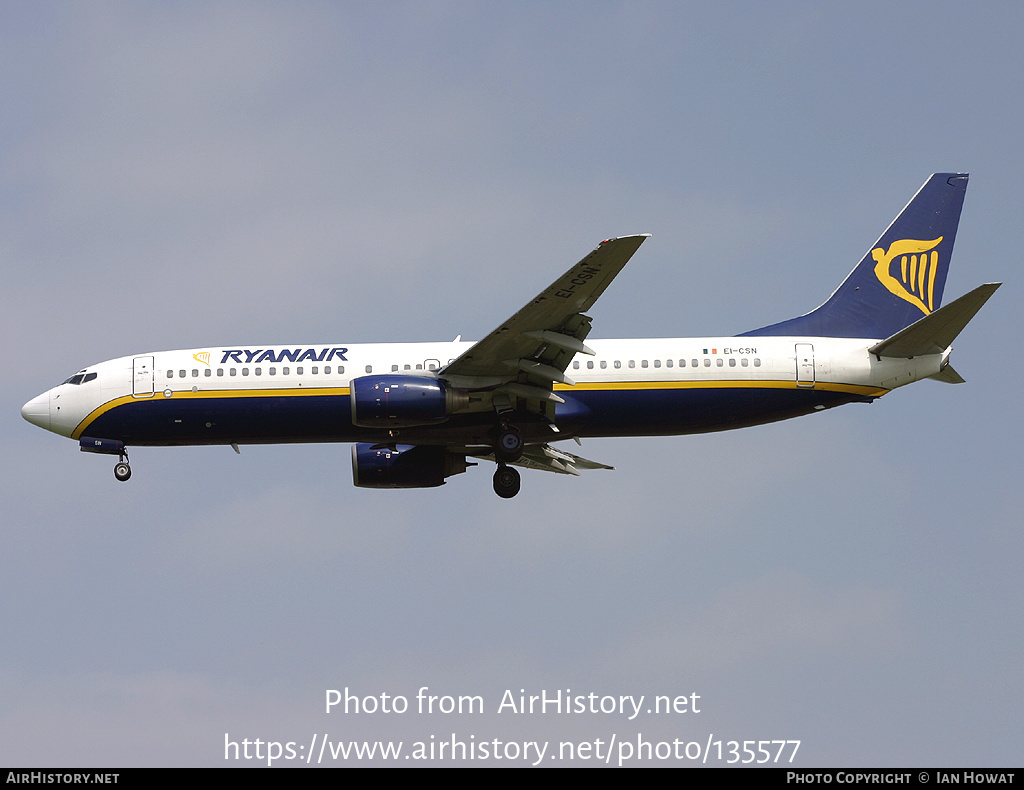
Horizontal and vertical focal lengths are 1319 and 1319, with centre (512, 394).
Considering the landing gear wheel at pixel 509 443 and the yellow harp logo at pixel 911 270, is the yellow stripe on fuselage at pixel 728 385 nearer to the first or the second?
the landing gear wheel at pixel 509 443

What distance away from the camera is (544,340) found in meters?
33.3

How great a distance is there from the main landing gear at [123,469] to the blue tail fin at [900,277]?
1807 centimetres

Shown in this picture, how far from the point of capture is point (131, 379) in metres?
36.3

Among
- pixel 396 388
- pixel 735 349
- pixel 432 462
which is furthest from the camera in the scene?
pixel 432 462

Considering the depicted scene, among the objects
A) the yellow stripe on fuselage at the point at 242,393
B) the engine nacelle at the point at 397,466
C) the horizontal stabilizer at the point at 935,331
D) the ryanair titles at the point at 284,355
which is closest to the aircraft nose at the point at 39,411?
the yellow stripe on fuselage at the point at 242,393

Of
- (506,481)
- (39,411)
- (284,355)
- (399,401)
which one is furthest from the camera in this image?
(506,481)

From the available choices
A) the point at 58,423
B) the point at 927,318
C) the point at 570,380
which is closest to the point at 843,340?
the point at 927,318

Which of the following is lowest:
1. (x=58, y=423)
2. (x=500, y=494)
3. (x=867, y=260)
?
(x=500, y=494)

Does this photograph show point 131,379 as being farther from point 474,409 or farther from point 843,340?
point 843,340

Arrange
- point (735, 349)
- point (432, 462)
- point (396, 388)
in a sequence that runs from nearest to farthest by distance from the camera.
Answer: point (396, 388) < point (735, 349) < point (432, 462)

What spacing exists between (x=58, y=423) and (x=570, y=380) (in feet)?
47.4

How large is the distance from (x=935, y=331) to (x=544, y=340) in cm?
1056

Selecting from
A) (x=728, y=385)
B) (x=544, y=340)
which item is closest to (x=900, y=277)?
(x=728, y=385)

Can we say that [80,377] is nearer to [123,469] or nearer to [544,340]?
[123,469]
